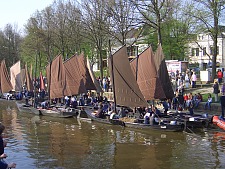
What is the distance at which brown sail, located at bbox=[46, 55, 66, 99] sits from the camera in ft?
114

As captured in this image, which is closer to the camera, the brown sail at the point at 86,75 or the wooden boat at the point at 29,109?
the wooden boat at the point at 29,109

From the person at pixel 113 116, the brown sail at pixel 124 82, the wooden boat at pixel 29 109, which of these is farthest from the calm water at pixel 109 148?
the wooden boat at pixel 29 109

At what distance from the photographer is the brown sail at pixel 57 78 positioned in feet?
114

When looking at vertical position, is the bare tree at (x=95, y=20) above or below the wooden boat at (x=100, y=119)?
above

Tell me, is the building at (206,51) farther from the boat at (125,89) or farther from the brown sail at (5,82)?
the boat at (125,89)

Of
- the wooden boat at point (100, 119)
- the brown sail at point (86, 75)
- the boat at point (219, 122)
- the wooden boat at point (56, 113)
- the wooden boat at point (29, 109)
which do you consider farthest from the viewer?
the brown sail at point (86, 75)

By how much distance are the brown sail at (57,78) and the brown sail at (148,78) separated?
8.98 metres

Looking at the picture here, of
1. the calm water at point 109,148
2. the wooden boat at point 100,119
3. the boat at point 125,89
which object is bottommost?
the calm water at point 109,148

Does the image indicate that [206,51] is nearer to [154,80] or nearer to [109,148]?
[154,80]

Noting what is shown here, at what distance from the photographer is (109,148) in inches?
794

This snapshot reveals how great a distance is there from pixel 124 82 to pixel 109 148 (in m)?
8.21

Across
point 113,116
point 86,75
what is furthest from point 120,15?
point 113,116

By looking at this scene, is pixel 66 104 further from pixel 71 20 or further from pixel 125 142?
pixel 71 20

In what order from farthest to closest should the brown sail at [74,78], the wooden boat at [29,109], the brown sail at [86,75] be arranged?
the brown sail at [86,75], the wooden boat at [29,109], the brown sail at [74,78]
